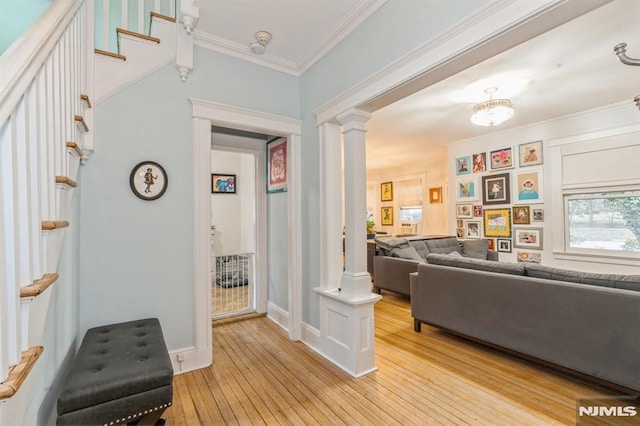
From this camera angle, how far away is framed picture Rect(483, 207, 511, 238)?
5.00 meters

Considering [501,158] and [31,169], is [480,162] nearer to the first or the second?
[501,158]

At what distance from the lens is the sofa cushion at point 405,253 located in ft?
Answer: 14.7

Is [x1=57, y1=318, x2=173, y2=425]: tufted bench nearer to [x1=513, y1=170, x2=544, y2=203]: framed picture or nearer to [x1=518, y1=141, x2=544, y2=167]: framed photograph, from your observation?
[x1=513, y1=170, x2=544, y2=203]: framed picture

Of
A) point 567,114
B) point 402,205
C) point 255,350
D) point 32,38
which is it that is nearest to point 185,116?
point 32,38

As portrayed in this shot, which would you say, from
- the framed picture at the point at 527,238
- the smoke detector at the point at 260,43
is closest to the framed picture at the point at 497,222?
the framed picture at the point at 527,238

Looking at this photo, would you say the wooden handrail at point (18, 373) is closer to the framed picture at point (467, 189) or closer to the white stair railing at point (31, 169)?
the white stair railing at point (31, 169)

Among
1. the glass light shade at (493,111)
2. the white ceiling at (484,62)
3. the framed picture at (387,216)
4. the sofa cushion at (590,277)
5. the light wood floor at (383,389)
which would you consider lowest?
the light wood floor at (383,389)

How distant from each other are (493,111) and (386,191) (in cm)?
Result: 530

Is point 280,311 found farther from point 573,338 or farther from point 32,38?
point 32,38

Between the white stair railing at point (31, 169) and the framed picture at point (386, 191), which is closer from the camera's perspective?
the white stair railing at point (31, 169)

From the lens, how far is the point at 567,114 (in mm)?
4238

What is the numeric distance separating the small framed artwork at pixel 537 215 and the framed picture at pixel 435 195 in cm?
231

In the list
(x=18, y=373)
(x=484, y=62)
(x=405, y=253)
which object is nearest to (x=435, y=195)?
(x=405, y=253)

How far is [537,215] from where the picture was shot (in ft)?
15.3
